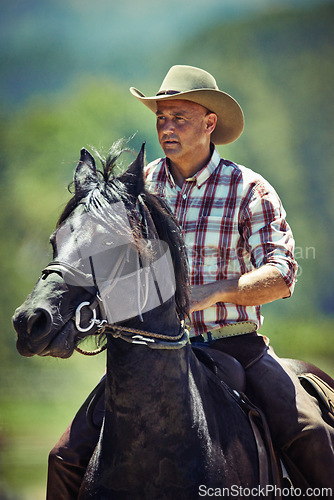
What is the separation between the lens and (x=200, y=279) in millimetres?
3115

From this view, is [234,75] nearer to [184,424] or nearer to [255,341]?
[255,341]

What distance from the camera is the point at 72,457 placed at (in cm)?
257

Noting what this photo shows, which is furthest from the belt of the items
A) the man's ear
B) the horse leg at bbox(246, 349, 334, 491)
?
the man's ear

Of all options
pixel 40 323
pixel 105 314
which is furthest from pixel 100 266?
pixel 40 323

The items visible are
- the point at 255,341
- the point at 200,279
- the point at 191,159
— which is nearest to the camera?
the point at 255,341

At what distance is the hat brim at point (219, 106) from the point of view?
328 cm

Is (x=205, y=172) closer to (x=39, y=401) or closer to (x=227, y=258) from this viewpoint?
(x=227, y=258)

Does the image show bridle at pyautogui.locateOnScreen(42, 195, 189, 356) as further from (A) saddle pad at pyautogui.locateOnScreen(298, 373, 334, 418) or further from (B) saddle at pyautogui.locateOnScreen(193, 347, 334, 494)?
(A) saddle pad at pyautogui.locateOnScreen(298, 373, 334, 418)

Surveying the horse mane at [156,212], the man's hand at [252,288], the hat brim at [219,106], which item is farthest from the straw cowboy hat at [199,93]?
the man's hand at [252,288]

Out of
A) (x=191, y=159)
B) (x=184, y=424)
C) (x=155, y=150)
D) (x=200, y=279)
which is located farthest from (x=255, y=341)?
(x=155, y=150)

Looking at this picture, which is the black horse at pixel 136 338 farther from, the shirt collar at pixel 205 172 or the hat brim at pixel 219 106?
the hat brim at pixel 219 106

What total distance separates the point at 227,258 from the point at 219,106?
3.29 ft

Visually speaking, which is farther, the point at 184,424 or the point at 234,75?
the point at 234,75

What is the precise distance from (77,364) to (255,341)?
144 inches
